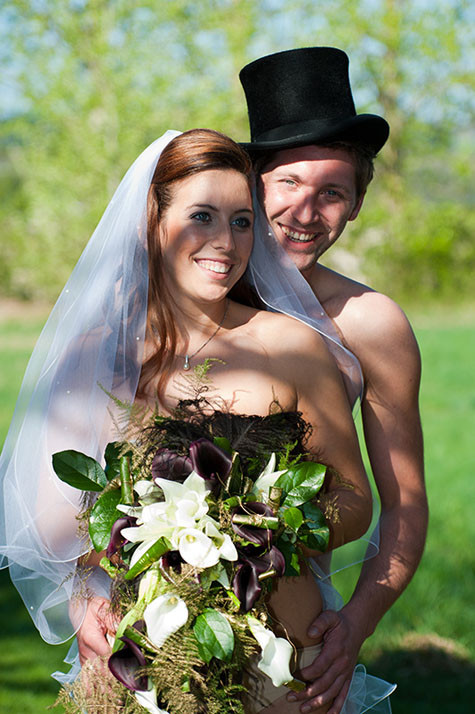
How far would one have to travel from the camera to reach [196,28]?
2645cm

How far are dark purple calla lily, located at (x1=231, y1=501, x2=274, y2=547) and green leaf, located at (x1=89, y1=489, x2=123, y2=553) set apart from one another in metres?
0.37

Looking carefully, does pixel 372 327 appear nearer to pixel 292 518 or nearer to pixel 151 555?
pixel 292 518

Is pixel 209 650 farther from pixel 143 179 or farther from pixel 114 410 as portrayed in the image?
pixel 143 179

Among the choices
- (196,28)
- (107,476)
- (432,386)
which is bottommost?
(432,386)

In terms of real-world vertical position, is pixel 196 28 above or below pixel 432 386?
above

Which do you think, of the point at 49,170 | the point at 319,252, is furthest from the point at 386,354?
the point at 49,170

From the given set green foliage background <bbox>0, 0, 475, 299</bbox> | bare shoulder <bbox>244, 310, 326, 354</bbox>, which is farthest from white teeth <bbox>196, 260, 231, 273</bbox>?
green foliage background <bbox>0, 0, 475, 299</bbox>

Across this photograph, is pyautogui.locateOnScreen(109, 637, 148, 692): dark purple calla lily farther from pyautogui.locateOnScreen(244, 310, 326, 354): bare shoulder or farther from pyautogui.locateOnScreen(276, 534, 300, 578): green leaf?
pyautogui.locateOnScreen(244, 310, 326, 354): bare shoulder

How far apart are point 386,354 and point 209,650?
1.50 meters

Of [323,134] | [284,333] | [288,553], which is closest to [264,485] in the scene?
[288,553]

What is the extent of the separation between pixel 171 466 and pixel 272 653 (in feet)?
1.92

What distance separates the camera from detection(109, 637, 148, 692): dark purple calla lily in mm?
2275

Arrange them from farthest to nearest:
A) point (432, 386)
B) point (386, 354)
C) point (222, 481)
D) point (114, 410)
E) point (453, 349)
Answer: point (453, 349)
point (432, 386)
point (386, 354)
point (114, 410)
point (222, 481)

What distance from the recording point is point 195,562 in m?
2.20
